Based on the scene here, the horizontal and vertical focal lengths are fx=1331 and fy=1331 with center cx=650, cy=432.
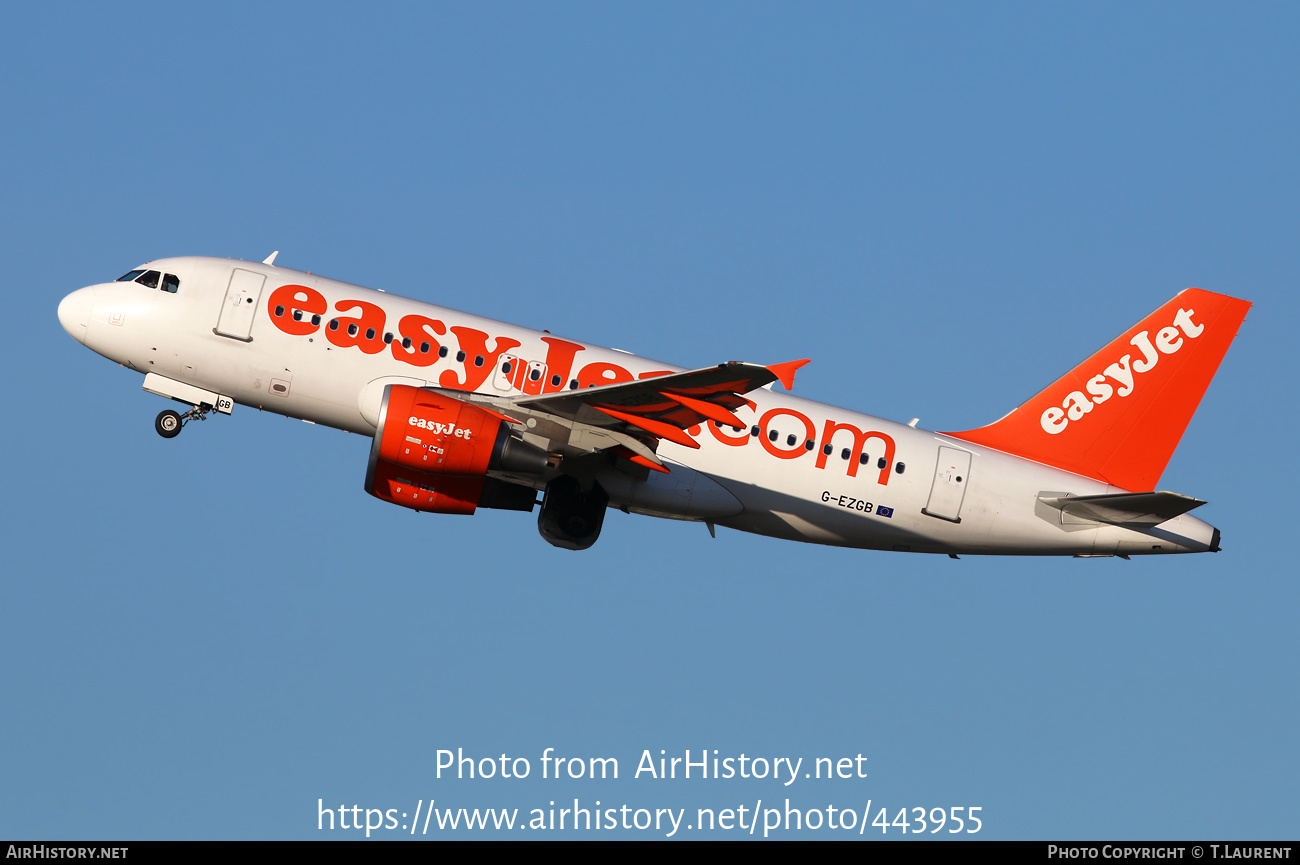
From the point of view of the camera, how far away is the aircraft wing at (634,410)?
92.3 ft

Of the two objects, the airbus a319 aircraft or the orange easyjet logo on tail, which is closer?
the airbus a319 aircraft

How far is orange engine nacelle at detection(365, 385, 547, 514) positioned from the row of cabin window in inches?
250

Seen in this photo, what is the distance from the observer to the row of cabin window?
32375 mm

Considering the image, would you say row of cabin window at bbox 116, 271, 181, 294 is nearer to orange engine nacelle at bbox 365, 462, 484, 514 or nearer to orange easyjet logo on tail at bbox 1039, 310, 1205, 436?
orange engine nacelle at bbox 365, 462, 484, 514

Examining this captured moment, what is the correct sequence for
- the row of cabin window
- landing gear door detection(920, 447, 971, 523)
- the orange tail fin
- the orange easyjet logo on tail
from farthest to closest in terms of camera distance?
the orange easyjet logo on tail → the orange tail fin → landing gear door detection(920, 447, 971, 523) → the row of cabin window

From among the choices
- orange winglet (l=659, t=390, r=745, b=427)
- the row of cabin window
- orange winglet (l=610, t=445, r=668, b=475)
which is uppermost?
the row of cabin window

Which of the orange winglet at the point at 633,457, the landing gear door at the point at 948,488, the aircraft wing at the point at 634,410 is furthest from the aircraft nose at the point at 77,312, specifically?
the landing gear door at the point at 948,488

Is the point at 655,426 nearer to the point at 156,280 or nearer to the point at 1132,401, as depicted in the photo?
the point at 156,280

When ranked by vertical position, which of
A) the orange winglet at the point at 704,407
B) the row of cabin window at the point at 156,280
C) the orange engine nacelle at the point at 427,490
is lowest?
the orange engine nacelle at the point at 427,490

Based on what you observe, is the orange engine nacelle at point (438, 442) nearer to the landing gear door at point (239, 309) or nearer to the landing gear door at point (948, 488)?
the landing gear door at point (239, 309)

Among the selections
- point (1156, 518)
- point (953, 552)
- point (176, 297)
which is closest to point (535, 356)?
point (176, 297)

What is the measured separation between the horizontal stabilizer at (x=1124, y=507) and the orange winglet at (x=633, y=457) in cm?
1037

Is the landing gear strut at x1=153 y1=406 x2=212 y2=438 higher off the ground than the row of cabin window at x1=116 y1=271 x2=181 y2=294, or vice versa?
the row of cabin window at x1=116 y1=271 x2=181 y2=294

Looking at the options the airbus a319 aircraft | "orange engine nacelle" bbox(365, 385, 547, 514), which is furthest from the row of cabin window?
"orange engine nacelle" bbox(365, 385, 547, 514)
